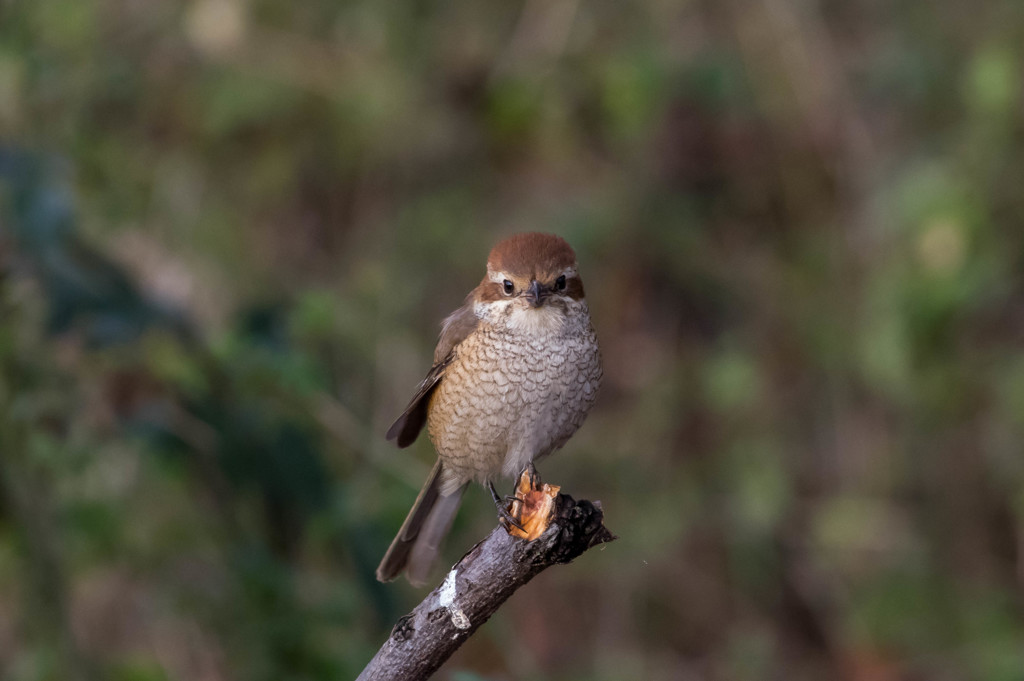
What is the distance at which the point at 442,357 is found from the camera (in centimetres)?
362

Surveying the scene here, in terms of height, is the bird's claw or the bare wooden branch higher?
the bird's claw

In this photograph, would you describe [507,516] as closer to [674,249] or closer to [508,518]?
[508,518]

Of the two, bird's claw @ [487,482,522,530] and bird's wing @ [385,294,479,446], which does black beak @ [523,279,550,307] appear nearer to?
bird's wing @ [385,294,479,446]

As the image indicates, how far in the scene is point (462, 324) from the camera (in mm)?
3568

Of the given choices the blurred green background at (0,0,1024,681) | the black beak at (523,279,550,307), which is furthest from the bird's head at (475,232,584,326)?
the blurred green background at (0,0,1024,681)

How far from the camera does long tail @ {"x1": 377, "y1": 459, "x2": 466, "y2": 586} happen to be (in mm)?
3686

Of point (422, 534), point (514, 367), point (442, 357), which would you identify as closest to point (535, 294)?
point (514, 367)

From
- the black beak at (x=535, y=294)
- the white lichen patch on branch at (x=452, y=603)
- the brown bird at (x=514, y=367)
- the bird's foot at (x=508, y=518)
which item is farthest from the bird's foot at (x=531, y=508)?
the black beak at (x=535, y=294)

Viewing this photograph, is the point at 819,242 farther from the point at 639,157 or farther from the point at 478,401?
the point at 478,401

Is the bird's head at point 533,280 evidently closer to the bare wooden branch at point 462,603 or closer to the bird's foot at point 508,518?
the bird's foot at point 508,518

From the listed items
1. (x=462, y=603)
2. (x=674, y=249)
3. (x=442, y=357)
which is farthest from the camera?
(x=674, y=249)

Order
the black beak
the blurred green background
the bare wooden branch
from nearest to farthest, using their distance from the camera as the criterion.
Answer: the bare wooden branch < the black beak < the blurred green background

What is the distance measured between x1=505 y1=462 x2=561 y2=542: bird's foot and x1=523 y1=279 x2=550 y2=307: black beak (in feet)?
1.80

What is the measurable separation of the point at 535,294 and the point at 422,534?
3.15 feet
